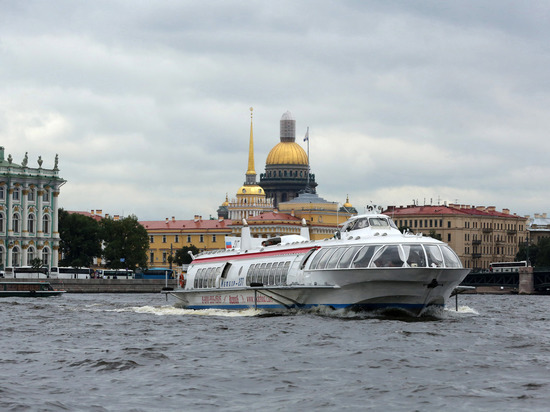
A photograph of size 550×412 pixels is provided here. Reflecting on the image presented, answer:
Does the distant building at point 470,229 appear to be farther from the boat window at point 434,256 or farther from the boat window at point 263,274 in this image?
the boat window at point 434,256

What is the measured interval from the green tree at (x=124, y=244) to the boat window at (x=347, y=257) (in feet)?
320

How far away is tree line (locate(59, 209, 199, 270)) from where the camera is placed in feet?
446

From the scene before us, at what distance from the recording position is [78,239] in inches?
5477

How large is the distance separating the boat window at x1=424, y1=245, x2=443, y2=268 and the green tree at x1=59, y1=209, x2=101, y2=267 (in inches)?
4086

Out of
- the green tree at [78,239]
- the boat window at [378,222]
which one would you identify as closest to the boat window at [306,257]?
the boat window at [378,222]

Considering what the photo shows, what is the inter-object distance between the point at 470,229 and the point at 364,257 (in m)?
148

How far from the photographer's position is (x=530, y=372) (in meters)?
24.2

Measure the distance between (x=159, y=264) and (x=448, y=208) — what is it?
48.1 m

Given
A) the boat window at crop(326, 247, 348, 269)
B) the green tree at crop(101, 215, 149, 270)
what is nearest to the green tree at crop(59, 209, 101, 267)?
the green tree at crop(101, 215, 149, 270)

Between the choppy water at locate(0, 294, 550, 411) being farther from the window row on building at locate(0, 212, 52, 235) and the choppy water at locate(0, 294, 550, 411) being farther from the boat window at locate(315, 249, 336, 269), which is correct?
the window row on building at locate(0, 212, 52, 235)

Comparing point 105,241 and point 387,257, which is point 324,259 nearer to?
point 387,257

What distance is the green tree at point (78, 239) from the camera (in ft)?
456

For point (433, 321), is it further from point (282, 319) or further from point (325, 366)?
point (325, 366)

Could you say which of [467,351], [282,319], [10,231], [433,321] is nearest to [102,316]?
[282,319]
